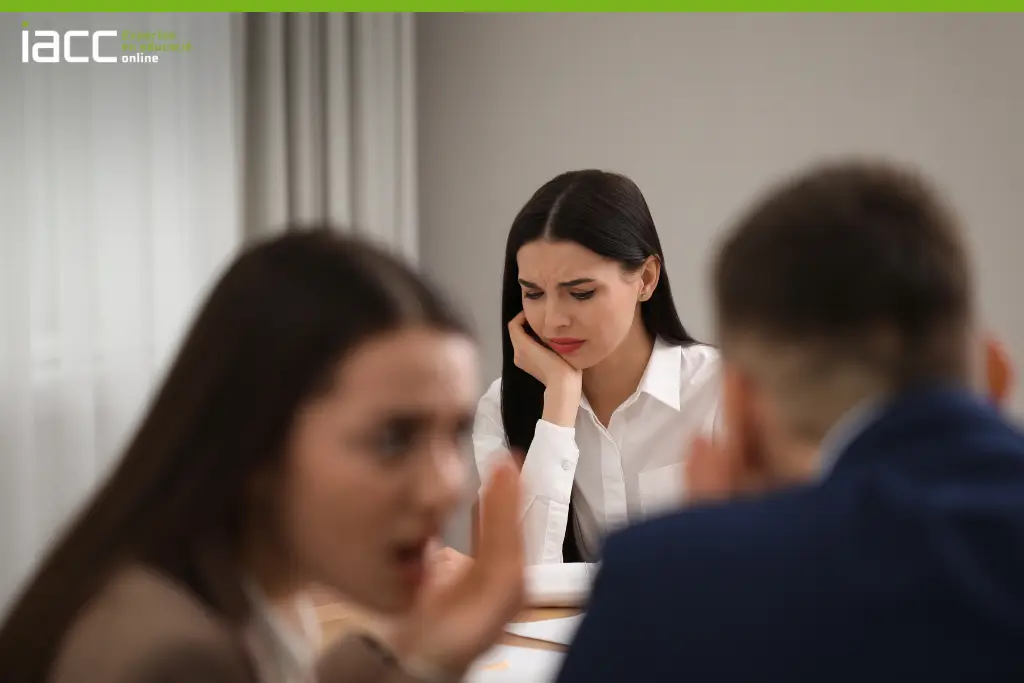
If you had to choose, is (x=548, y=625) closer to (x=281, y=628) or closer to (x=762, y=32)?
(x=281, y=628)

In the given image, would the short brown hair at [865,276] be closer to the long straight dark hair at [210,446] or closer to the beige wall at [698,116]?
the long straight dark hair at [210,446]

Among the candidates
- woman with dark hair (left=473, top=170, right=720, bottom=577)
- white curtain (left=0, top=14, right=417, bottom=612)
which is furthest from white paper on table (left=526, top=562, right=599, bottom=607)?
white curtain (left=0, top=14, right=417, bottom=612)

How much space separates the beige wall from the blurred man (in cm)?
278

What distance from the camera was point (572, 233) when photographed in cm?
230

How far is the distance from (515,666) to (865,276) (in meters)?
0.81

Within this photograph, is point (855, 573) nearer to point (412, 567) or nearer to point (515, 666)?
point (412, 567)

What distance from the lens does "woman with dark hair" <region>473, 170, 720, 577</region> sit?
2297mm

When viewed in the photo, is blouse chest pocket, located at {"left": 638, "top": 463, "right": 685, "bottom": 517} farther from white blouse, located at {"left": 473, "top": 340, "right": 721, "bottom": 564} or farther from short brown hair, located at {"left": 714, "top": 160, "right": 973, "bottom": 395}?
short brown hair, located at {"left": 714, "top": 160, "right": 973, "bottom": 395}

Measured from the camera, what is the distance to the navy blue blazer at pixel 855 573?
2.18ft

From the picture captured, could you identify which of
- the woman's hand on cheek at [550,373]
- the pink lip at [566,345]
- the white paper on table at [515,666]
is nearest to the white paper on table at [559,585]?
the white paper on table at [515,666]

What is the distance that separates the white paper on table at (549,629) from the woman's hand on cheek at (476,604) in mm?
630

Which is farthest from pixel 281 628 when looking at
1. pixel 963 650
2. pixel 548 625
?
pixel 548 625

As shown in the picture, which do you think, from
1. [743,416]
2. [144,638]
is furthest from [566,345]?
[144,638]

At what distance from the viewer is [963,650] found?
0.67m
